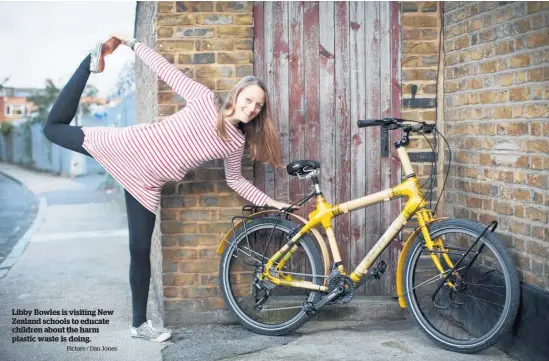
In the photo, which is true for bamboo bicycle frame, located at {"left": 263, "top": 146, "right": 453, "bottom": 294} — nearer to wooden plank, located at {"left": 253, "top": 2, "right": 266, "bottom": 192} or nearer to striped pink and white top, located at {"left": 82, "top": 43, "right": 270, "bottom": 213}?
striped pink and white top, located at {"left": 82, "top": 43, "right": 270, "bottom": 213}

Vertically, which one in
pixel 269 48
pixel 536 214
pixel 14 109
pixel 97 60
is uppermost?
pixel 14 109

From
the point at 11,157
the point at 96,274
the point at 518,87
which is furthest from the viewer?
the point at 11,157

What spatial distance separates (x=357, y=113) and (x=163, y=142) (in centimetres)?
145

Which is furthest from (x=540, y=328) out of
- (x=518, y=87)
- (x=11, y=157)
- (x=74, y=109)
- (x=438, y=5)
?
(x=11, y=157)

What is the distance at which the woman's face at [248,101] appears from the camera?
4156 millimetres

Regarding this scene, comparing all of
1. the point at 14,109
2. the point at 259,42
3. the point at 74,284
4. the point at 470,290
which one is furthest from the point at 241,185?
the point at 14,109

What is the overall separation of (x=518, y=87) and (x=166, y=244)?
99.4 inches

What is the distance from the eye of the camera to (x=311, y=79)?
4867mm

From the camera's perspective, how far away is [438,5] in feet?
15.8

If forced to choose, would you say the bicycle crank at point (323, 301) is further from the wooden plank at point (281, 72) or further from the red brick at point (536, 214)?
the red brick at point (536, 214)

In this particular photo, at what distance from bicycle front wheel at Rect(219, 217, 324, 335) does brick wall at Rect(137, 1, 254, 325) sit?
0.19 m

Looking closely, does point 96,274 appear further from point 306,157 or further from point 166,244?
point 306,157

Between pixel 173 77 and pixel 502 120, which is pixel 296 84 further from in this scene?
pixel 502 120

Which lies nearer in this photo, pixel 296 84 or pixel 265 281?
pixel 265 281
